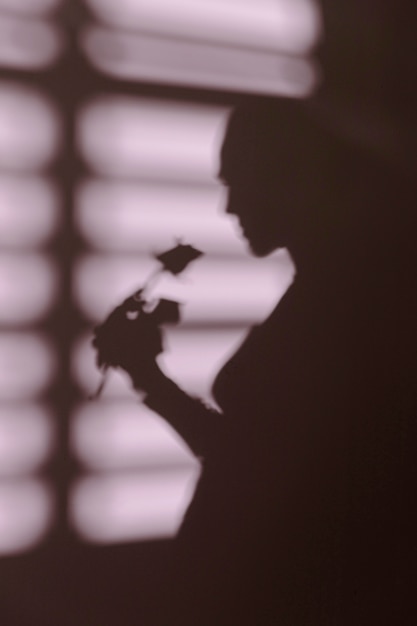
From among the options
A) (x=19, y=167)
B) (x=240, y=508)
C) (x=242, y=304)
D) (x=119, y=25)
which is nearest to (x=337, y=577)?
(x=240, y=508)

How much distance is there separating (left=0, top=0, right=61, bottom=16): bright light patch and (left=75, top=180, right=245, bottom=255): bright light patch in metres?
0.30

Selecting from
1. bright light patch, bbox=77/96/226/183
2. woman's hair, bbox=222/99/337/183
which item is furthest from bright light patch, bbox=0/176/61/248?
woman's hair, bbox=222/99/337/183

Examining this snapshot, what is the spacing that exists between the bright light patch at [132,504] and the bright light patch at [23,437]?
10 cm

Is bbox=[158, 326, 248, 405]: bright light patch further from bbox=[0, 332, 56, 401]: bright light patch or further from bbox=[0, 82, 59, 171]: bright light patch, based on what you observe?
bbox=[0, 82, 59, 171]: bright light patch

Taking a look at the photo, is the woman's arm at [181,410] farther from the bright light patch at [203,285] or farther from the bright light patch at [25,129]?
the bright light patch at [25,129]

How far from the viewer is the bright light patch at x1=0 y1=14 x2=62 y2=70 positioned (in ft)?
3.74

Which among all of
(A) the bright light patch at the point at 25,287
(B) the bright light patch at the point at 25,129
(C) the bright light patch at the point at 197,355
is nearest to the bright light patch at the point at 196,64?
(B) the bright light patch at the point at 25,129

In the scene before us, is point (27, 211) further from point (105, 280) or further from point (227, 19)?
point (227, 19)

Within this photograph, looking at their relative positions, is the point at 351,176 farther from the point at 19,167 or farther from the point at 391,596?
the point at 391,596

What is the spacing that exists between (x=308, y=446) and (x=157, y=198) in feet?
1.97

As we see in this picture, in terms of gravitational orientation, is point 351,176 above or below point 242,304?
above

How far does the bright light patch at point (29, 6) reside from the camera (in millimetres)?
1135

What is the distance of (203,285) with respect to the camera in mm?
1323

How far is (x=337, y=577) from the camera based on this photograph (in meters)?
1.46
